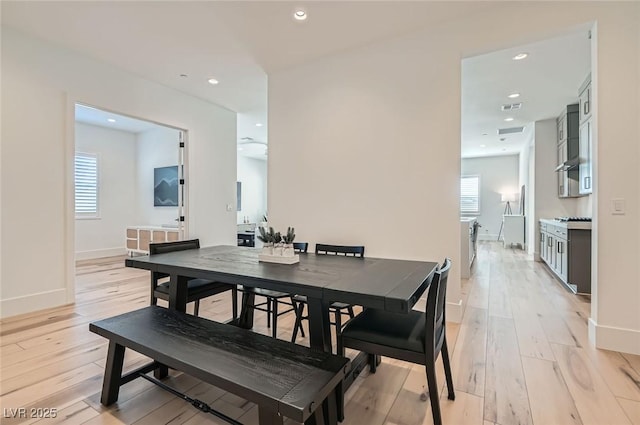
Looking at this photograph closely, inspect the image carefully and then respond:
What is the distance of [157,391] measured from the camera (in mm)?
1894

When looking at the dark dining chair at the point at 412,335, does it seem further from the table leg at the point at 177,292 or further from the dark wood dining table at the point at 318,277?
the table leg at the point at 177,292

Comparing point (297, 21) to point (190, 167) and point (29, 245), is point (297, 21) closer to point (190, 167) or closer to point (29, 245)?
point (190, 167)

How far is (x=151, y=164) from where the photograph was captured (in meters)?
7.09

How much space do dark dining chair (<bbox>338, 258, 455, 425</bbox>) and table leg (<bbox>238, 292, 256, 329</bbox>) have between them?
114 cm

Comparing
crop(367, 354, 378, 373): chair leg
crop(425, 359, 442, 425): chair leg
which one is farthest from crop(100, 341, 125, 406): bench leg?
crop(425, 359, 442, 425): chair leg

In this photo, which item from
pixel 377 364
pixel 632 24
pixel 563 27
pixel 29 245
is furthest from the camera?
pixel 29 245

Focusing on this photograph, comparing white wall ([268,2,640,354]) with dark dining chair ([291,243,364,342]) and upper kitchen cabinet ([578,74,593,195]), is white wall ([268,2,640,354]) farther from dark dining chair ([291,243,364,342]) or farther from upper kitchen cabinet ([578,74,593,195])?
upper kitchen cabinet ([578,74,593,195])

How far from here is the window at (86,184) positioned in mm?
6359

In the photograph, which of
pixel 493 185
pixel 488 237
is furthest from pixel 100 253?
pixel 493 185

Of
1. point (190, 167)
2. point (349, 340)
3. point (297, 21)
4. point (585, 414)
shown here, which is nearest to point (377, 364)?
point (349, 340)

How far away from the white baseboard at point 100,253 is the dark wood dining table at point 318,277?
5.45m

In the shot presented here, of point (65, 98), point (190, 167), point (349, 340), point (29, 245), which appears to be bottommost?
point (349, 340)

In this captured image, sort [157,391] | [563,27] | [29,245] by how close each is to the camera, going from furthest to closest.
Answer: [29,245] < [563,27] < [157,391]

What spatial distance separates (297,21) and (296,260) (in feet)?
7.65
